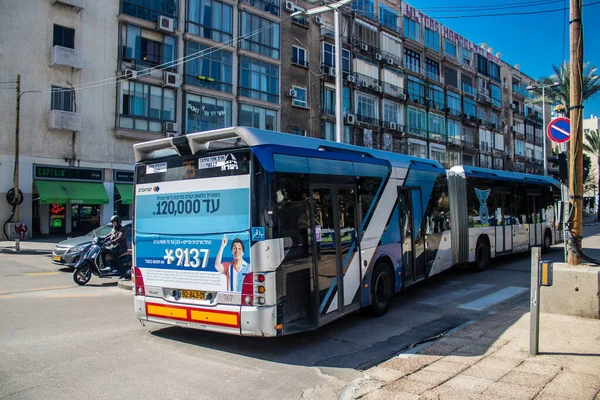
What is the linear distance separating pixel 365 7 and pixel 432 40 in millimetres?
12302

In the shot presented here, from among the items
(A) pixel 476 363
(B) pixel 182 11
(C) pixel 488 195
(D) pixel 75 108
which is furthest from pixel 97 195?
(A) pixel 476 363

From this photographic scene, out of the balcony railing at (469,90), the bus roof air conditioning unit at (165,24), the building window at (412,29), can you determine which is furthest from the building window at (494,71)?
the bus roof air conditioning unit at (165,24)

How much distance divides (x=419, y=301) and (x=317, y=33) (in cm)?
3335

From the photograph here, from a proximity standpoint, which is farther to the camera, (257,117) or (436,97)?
(436,97)

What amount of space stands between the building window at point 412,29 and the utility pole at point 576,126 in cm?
4127

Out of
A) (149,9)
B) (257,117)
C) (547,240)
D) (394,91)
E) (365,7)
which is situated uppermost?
(365,7)

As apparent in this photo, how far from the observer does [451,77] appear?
53.6 meters

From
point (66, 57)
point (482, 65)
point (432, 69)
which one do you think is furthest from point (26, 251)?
point (482, 65)

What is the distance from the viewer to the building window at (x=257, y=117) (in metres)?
32.6

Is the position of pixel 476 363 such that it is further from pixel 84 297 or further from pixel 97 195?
pixel 97 195

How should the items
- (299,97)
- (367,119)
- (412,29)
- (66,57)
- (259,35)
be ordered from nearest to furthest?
(66,57) → (259,35) → (299,97) → (367,119) → (412,29)

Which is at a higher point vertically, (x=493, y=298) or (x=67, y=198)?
(x=67, y=198)

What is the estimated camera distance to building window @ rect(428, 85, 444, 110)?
49.7 metres

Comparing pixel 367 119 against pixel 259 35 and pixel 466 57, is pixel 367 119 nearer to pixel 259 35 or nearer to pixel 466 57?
pixel 259 35
